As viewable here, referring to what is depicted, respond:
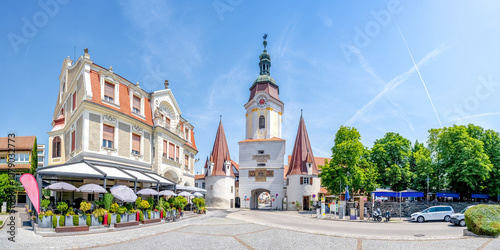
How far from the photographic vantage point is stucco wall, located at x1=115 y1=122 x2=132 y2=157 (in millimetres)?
25094

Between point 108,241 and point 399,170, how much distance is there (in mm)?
38208

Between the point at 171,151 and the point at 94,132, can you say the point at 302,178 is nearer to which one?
the point at 171,151

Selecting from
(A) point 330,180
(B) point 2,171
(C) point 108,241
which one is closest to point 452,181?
(A) point 330,180

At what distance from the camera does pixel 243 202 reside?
52.8 m

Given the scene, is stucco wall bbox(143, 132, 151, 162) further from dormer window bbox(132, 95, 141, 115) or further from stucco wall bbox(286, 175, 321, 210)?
stucco wall bbox(286, 175, 321, 210)

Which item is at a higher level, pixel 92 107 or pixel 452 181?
pixel 92 107

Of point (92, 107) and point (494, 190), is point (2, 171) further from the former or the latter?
point (494, 190)

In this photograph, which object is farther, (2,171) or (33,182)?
(2,171)

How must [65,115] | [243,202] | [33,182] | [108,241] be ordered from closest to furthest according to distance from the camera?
1. [108,241]
2. [33,182]
3. [65,115]
4. [243,202]

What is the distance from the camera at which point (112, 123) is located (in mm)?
24469

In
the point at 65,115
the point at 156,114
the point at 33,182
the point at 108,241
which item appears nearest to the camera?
the point at 108,241

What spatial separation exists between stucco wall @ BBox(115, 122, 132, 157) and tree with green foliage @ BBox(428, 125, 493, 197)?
35.5 m

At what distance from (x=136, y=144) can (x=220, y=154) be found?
28005mm

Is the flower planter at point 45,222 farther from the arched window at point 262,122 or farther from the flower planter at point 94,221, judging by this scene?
the arched window at point 262,122
